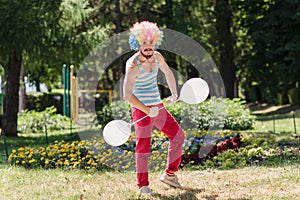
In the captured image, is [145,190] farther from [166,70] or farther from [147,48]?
[147,48]

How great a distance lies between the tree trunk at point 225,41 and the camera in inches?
753

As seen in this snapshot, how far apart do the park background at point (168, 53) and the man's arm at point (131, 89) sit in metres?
0.96

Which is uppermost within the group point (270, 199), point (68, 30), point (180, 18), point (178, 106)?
point (180, 18)

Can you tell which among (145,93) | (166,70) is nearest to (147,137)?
(145,93)

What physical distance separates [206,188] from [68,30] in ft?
27.1

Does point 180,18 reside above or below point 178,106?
above

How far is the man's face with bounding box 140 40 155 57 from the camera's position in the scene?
4488 millimetres

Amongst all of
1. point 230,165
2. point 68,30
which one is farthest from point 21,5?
point 230,165

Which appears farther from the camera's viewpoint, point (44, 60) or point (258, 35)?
point (258, 35)

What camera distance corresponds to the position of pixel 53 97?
968 inches

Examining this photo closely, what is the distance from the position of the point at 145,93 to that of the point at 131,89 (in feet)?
0.88

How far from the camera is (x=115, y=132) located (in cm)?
451

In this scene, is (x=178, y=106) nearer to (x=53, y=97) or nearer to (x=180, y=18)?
(x=180, y=18)

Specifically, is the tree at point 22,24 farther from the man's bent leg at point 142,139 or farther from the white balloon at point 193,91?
the man's bent leg at point 142,139
